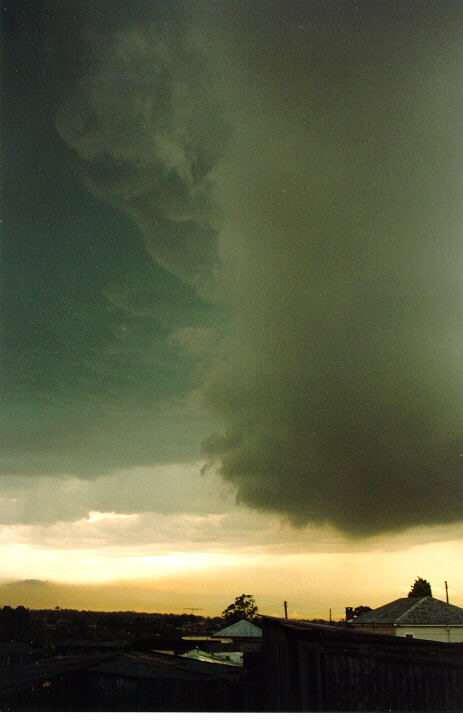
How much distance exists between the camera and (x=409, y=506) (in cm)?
465

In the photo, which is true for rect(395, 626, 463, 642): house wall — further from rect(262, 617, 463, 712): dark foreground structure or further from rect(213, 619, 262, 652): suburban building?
rect(262, 617, 463, 712): dark foreground structure

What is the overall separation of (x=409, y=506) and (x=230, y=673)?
5.93ft

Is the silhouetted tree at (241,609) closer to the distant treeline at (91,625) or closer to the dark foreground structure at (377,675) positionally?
the distant treeline at (91,625)

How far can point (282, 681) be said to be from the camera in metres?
3.44

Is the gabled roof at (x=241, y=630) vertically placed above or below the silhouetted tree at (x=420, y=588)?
below

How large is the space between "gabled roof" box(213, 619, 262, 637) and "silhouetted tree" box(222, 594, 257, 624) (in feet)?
0.16

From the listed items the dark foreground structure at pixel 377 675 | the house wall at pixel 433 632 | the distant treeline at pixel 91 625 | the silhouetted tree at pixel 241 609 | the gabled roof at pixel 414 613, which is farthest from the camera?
the house wall at pixel 433 632

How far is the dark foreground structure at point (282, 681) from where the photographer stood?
293 centimetres

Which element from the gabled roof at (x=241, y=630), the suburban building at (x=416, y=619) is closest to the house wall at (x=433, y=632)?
the suburban building at (x=416, y=619)

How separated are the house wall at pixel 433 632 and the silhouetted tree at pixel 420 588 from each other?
2.80ft

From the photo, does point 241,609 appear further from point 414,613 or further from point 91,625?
point 414,613

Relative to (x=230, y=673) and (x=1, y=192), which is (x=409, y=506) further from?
(x=1, y=192)

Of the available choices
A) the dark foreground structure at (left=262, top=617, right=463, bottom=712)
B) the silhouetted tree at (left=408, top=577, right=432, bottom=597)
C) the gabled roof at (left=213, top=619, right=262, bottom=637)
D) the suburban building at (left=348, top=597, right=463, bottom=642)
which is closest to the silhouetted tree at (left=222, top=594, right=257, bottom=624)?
the gabled roof at (left=213, top=619, right=262, bottom=637)

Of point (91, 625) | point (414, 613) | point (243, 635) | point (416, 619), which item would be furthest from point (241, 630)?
point (416, 619)
